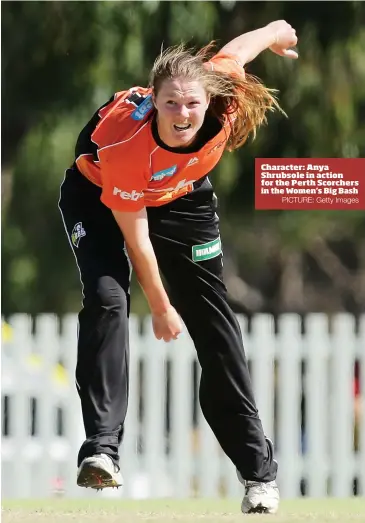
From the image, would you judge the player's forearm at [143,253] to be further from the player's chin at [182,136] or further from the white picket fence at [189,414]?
the white picket fence at [189,414]

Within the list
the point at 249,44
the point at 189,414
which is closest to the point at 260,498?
the point at 249,44

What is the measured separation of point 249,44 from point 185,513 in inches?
69.5

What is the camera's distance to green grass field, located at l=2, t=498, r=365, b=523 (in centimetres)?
416

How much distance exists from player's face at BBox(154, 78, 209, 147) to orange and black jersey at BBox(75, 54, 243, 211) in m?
0.04

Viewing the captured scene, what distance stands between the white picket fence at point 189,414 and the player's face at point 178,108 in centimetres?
340

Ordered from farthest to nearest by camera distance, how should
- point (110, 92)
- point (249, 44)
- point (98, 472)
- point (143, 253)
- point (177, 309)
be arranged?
point (110, 92)
point (249, 44)
point (177, 309)
point (143, 253)
point (98, 472)

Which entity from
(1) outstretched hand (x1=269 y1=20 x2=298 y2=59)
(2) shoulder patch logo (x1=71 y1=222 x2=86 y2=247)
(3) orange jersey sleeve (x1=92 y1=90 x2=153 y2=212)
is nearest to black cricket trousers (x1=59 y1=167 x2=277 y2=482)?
(2) shoulder patch logo (x1=71 y1=222 x2=86 y2=247)

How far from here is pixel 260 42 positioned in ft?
15.0

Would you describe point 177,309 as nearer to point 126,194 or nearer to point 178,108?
point 126,194

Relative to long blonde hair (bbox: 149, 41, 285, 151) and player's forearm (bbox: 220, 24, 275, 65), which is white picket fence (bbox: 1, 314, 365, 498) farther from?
long blonde hair (bbox: 149, 41, 285, 151)

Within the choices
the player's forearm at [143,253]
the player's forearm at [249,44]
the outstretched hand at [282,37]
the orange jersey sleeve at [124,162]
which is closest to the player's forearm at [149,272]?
the player's forearm at [143,253]

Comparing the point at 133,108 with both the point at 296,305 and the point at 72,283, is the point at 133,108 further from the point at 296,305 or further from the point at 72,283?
the point at 296,305

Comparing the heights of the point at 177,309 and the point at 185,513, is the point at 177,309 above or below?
above

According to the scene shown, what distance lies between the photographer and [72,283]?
9328mm
